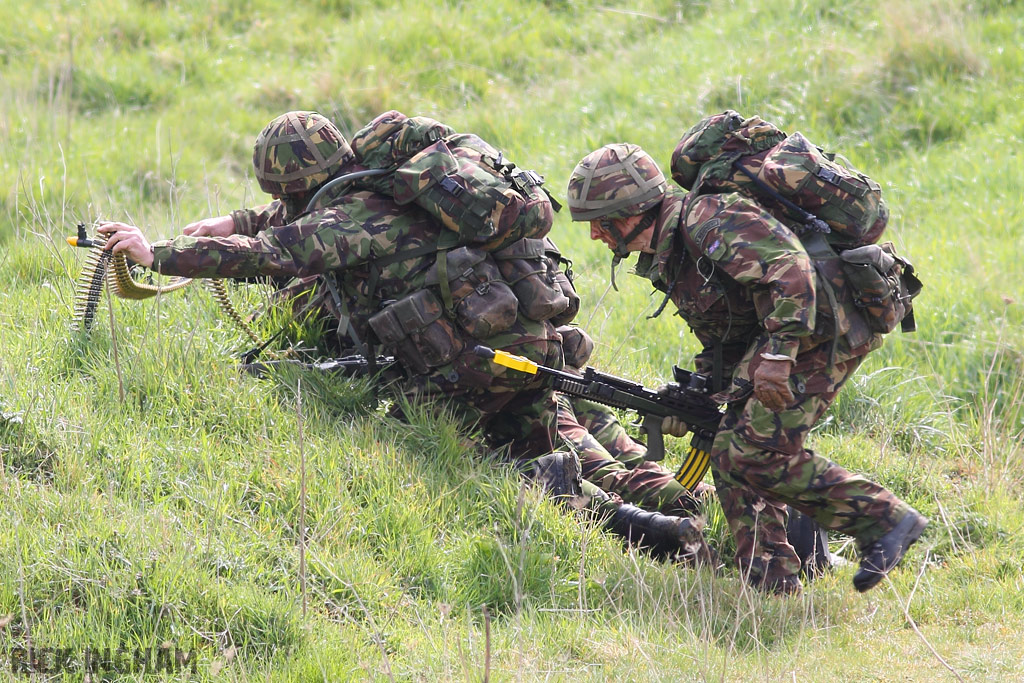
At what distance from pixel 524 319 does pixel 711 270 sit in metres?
1.08

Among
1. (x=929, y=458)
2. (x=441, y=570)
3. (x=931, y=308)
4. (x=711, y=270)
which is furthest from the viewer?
(x=931, y=308)

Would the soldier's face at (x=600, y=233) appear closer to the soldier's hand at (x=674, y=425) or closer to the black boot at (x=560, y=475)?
the soldier's hand at (x=674, y=425)

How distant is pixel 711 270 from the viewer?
189 inches

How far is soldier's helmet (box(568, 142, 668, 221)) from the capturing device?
192 inches

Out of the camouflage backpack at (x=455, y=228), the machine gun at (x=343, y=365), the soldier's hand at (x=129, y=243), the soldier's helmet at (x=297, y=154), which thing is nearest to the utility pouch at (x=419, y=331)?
the camouflage backpack at (x=455, y=228)

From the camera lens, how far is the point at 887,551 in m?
4.80

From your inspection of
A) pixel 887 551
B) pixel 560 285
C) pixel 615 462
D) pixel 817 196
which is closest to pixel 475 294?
pixel 560 285

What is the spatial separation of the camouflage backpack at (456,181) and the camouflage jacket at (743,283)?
25.4 inches

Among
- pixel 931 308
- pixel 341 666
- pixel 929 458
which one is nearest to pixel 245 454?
pixel 341 666

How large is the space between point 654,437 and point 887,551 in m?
1.17

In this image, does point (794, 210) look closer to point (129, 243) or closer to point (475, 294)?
point (475, 294)

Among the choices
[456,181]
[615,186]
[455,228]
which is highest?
[615,186]

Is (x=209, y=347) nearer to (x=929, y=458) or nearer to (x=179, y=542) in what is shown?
(x=179, y=542)

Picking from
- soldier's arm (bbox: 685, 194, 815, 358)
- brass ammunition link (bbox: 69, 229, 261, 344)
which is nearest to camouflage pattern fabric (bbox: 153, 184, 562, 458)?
brass ammunition link (bbox: 69, 229, 261, 344)
